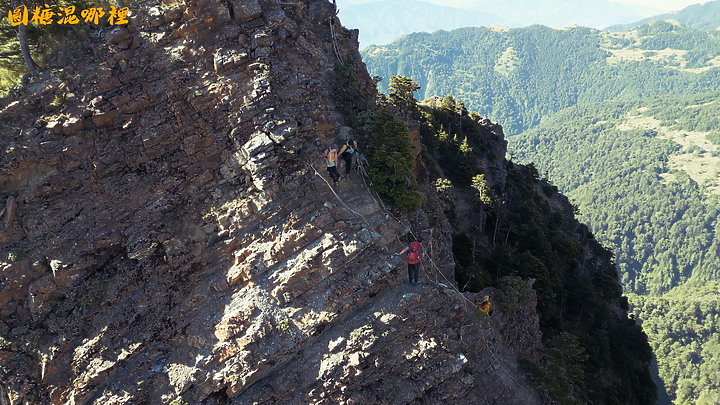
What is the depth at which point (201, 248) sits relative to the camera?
1605 centimetres

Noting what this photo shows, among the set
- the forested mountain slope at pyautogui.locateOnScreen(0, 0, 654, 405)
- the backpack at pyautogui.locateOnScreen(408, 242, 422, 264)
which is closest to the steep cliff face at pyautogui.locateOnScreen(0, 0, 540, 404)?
the forested mountain slope at pyautogui.locateOnScreen(0, 0, 654, 405)

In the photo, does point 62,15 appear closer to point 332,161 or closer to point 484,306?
point 332,161

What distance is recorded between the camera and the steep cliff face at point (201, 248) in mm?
14523

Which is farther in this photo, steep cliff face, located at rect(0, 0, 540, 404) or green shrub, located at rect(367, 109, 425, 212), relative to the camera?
green shrub, located at rect(367, 109, 425, 212)

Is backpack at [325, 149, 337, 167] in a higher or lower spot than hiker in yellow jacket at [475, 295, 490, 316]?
higher

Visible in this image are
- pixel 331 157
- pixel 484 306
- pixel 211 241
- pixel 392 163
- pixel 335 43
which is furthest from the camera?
pixel 335 43

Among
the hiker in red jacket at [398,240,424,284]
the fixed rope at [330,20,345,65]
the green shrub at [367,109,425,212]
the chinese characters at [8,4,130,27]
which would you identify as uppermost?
the chinese characters at [8,4,130,27]

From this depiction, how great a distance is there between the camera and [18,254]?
15016 millimetres

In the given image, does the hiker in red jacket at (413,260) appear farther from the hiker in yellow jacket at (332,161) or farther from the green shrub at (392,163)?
the hiker in yellow jacket at (332,161)

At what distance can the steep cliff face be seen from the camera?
14523 millimetres

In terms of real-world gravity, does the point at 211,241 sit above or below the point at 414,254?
above

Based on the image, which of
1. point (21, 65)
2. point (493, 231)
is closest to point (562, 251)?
point (493, 231)

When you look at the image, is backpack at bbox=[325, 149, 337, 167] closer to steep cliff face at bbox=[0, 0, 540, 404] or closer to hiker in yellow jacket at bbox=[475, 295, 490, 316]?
steep cliff face at bbox=[0, 0, 540, 404]

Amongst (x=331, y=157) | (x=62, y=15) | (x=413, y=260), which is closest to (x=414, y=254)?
(x=413, y=260)
